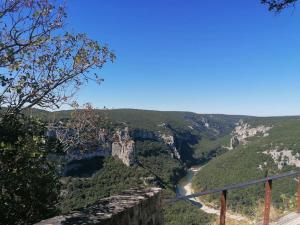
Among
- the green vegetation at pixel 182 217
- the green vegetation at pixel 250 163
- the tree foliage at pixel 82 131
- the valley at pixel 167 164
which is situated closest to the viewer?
the tree foliage at pixel 82 131

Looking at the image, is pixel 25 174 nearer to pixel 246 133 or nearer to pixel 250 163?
pixel 250 163

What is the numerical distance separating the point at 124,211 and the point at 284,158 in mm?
122528

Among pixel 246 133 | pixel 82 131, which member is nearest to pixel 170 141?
pixel 246 133

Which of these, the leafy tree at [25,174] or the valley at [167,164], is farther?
the valley at [167,164]

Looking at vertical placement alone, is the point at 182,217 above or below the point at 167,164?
above

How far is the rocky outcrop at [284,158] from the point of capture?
11618cm

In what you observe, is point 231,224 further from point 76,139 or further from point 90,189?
point 90,189

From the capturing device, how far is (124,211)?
486cm

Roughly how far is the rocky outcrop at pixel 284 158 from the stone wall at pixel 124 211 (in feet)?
377

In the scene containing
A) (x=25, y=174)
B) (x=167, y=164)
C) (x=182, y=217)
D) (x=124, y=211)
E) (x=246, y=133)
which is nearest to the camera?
(x=124, y=211)

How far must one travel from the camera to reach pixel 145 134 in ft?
468

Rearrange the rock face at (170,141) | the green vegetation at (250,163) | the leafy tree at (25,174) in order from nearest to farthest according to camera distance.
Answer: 1. the leafy tree at (25,174)
2. the green vegetation at (250,163)
3. the rock face at (170,141)

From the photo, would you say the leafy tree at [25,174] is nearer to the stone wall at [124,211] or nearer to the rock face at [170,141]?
the stone wall at [124,211]

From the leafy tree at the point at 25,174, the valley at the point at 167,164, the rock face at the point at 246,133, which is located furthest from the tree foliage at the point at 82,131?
the rock face at the point at 246,133
